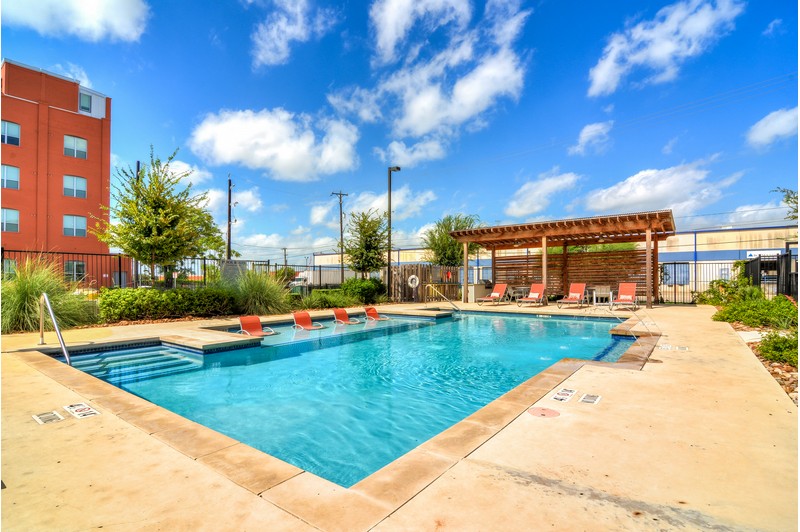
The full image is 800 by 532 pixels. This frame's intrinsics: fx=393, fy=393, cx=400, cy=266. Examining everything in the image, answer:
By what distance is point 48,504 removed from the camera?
214cm

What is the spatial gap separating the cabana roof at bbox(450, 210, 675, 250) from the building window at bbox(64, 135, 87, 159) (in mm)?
25527

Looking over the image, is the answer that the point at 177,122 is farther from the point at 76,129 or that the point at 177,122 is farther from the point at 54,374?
the point at 76,129

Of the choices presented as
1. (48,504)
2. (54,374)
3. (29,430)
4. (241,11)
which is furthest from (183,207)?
(48,504)

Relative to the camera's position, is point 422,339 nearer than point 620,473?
No

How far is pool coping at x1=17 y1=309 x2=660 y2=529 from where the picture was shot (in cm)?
210

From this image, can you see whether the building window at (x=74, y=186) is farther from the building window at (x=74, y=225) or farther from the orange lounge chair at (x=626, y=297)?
the orange lounge chair at (x=626, y=297)

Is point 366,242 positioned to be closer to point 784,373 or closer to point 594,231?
point 594,231

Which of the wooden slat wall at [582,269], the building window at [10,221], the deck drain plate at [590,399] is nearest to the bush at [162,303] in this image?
the deck drain plate at [590,399]

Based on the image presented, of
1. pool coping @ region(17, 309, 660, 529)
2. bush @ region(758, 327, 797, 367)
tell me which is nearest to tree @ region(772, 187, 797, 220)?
bush @ region(758, 327, 797, 367)

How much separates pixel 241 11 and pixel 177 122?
6.52 m

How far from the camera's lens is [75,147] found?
2570 centimetres

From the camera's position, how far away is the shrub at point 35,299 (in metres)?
8.85

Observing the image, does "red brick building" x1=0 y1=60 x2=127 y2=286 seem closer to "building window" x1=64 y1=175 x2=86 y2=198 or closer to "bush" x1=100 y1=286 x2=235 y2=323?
"building window" x1=64 y1=175 x2=86 y2=198

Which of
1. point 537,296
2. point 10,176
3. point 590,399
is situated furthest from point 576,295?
point 10,176
